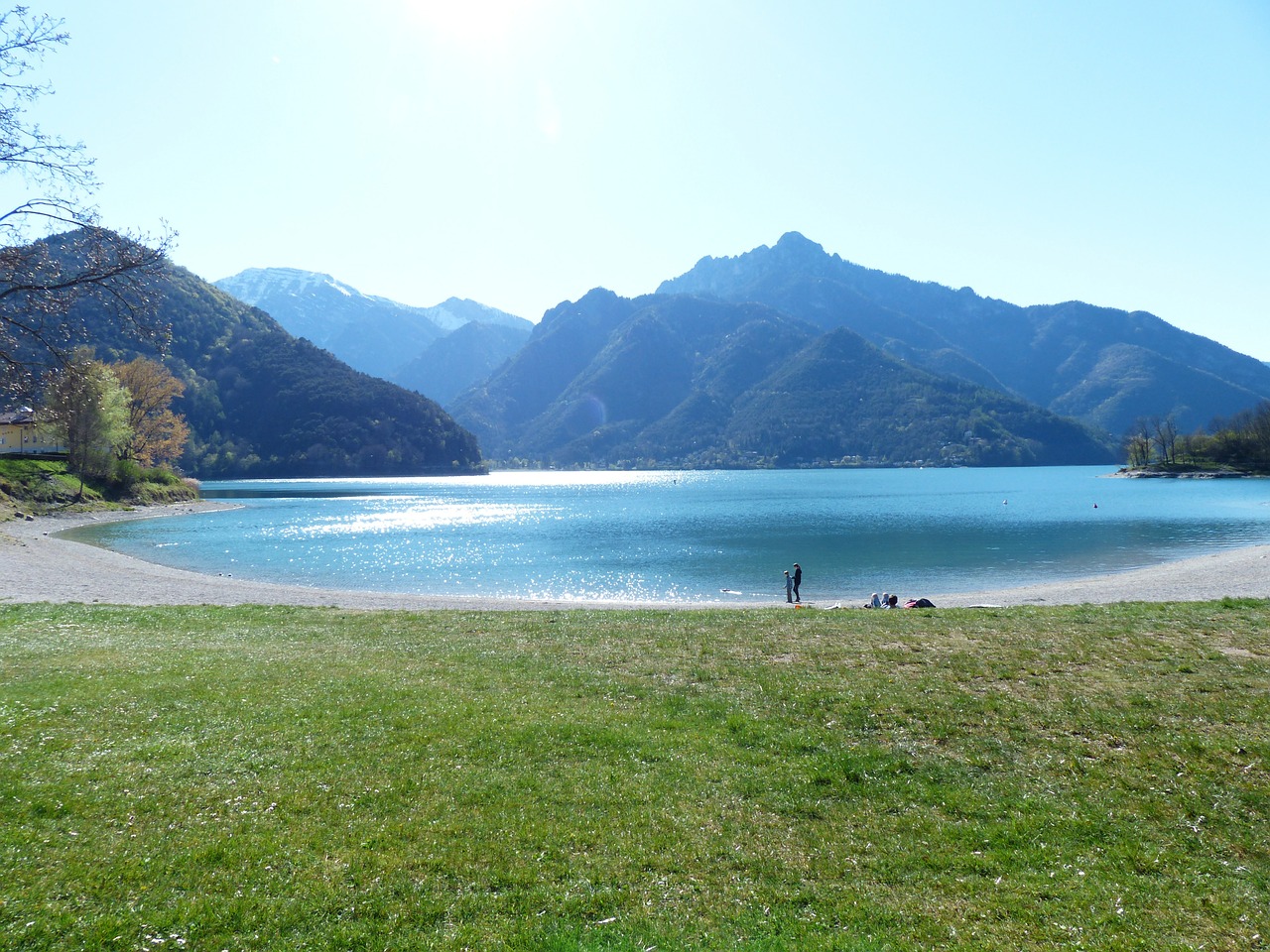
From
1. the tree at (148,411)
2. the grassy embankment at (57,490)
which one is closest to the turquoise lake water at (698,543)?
the grassy embankment at (57,490)

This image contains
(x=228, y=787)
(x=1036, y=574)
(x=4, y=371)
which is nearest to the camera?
(x=228, y=787)

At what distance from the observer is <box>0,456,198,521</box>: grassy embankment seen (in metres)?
80.6

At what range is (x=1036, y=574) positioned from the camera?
50688mm

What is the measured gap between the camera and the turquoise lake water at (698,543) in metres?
50.0

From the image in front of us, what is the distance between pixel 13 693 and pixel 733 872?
1329 cm

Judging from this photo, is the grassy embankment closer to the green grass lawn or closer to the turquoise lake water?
the turquoise lake water

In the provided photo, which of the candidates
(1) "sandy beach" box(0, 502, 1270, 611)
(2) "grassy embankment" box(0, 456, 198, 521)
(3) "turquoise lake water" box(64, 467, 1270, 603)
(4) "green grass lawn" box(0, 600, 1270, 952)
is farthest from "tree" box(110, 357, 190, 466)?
(4) "green grass lawn" box(0, 600, 1270, 952)

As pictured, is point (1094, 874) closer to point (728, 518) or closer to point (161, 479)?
point (728, 518)

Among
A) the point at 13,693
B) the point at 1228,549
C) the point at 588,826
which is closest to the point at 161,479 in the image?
the point at 13,693

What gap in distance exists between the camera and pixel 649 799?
30.8ft

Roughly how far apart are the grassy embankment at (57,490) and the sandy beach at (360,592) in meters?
35.5

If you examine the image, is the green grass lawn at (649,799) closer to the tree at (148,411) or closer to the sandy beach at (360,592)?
the sandy beach at (360,592)

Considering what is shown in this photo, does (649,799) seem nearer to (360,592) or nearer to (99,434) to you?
(360,592)

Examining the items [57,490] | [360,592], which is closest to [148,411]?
[57,490]
